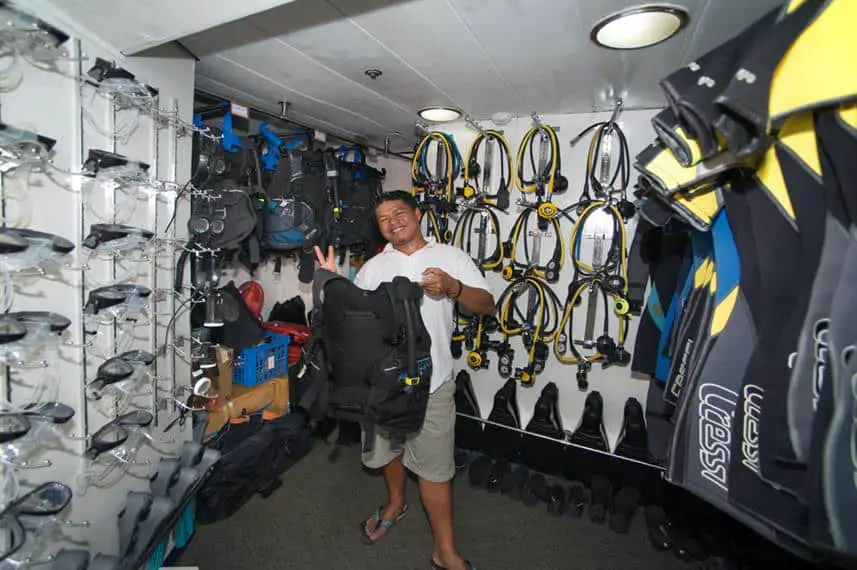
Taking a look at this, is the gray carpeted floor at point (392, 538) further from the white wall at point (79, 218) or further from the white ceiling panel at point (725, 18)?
the white ceiling panel at point (725, 18)

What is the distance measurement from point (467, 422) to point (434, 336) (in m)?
1.42

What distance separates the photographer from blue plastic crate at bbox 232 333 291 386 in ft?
9.56

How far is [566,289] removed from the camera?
313 centimetres

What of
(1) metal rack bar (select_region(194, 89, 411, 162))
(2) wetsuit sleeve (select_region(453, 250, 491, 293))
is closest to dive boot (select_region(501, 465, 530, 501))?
(2) wetsuit sleeve (select_region(453, 250, 491, 293))

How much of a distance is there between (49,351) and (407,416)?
4.58 ft

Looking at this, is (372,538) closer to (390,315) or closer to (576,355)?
(390,315)

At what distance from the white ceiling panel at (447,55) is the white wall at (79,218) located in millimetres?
507

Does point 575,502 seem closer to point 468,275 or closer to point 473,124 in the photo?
point 468,275

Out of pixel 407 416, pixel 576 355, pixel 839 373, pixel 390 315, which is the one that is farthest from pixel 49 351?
pixel 576 355

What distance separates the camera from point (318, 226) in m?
3.41

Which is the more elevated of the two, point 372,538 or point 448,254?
point 448,254

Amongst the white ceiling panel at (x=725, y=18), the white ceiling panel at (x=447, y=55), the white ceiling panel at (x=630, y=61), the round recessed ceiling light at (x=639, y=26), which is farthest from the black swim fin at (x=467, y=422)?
the white ceiling panel at (x=725, y=18)

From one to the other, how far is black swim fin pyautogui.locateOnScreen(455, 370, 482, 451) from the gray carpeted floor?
1.32 feet

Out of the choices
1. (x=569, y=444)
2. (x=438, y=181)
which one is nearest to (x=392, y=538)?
(x=569, y=444)
